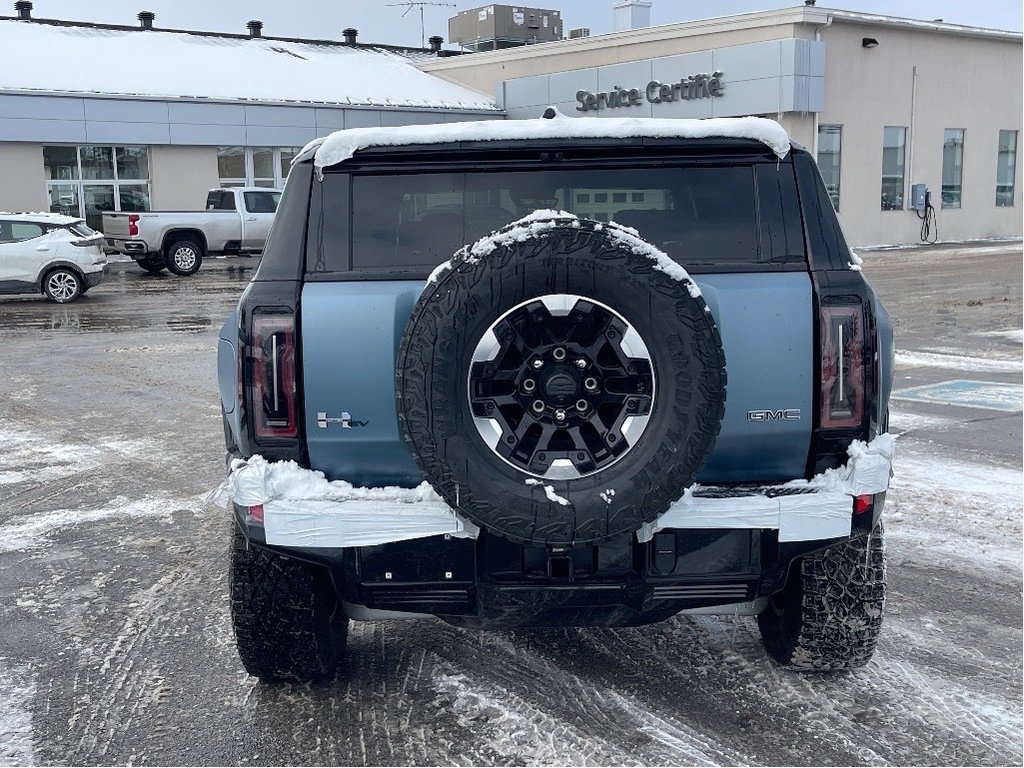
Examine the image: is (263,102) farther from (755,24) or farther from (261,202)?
(755,24)

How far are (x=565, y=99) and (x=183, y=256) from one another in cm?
1620

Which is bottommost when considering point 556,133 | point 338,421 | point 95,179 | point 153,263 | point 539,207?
point 153,263

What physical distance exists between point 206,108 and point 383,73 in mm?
9248

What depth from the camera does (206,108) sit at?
3206cm

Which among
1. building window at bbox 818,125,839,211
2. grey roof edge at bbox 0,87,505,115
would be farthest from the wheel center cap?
building window at bbox 818,125,839,211

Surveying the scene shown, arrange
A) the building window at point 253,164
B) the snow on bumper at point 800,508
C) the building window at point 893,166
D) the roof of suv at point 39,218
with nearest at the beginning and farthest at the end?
1. the snow on bumper at point 800,508
2. the roof of suv at point 39,218
3. the building window at point 253,164
4. the building window at point 893,166

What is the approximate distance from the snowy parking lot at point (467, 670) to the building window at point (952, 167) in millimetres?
32099

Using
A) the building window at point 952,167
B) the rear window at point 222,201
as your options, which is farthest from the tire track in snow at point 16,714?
the building window at point 952,167

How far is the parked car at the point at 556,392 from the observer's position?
Answer: 2.97 meters

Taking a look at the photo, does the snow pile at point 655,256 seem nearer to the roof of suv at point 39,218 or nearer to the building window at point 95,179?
the roof of suv at point 39,218

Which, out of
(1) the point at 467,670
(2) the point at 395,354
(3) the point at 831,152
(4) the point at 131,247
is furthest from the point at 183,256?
(2) the point at 395,354

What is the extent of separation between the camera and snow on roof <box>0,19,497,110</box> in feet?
103

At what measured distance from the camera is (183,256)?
25438 mm

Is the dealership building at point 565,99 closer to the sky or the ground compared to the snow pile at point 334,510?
closer to the sky
